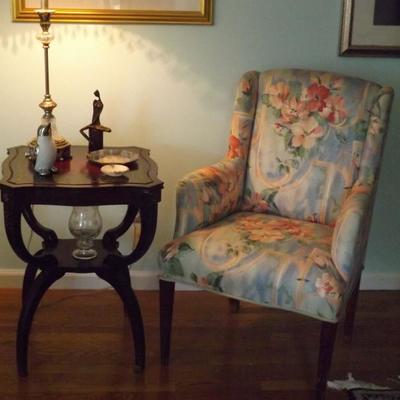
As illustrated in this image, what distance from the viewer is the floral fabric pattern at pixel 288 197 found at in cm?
201

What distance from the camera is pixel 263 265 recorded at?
204 centimetres

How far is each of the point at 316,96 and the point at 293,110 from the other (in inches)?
3.6

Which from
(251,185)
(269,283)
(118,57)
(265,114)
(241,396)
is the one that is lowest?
(241,396)

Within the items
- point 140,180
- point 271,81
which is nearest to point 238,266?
point 140,180

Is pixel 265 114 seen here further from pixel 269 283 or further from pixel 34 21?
pixel 34 21

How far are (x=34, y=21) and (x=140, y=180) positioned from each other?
0.82 meters

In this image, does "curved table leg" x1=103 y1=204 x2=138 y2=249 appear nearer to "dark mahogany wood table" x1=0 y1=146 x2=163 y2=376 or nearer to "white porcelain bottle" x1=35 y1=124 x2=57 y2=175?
"dark mahogany wood table" x1=0 y1=146 x2=163 y2=376

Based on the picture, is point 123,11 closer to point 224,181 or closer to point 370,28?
point 224,181

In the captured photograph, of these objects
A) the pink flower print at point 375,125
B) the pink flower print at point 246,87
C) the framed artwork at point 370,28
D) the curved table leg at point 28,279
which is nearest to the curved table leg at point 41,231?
the curved table leg at point 28,279

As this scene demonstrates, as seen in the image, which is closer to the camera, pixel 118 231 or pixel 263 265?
pixel 263 265

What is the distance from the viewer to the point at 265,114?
246cm

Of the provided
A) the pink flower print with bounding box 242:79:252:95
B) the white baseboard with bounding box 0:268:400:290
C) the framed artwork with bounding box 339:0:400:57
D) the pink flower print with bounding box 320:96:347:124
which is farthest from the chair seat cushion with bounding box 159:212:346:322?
the framed artwork with bounding box 339:0:400:57

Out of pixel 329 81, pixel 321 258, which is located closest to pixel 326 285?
pixel 321 258

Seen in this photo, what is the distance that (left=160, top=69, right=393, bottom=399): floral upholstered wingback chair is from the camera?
202cm
